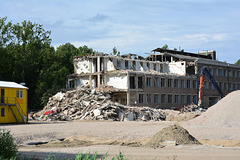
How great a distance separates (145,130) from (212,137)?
5.65 metres

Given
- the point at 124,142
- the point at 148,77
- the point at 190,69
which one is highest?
the point at 190,69

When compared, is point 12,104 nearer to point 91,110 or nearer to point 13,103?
point 13,103

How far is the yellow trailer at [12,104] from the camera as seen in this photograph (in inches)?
1404

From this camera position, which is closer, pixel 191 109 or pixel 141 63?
pixel 191 109

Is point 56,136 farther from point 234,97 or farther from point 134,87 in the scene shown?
point 134,87

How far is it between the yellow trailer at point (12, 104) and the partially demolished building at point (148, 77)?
15945mm

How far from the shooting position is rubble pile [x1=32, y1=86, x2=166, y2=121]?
41562 mm

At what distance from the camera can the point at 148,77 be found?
183ft

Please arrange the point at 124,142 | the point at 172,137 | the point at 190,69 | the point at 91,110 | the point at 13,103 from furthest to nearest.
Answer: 1. the point at 190,69
2. the point at 91,110
3. the point at 13,103
4. the point at 124,142
5. the point at 172,137

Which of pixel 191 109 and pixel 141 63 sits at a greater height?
pixel 141 63

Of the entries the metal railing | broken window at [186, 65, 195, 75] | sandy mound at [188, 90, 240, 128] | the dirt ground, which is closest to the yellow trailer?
the metal railing

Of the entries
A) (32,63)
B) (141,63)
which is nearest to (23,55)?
(32,63)

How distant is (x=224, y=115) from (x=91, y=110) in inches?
652

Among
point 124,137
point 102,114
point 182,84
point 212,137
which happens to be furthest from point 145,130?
point 182,84
